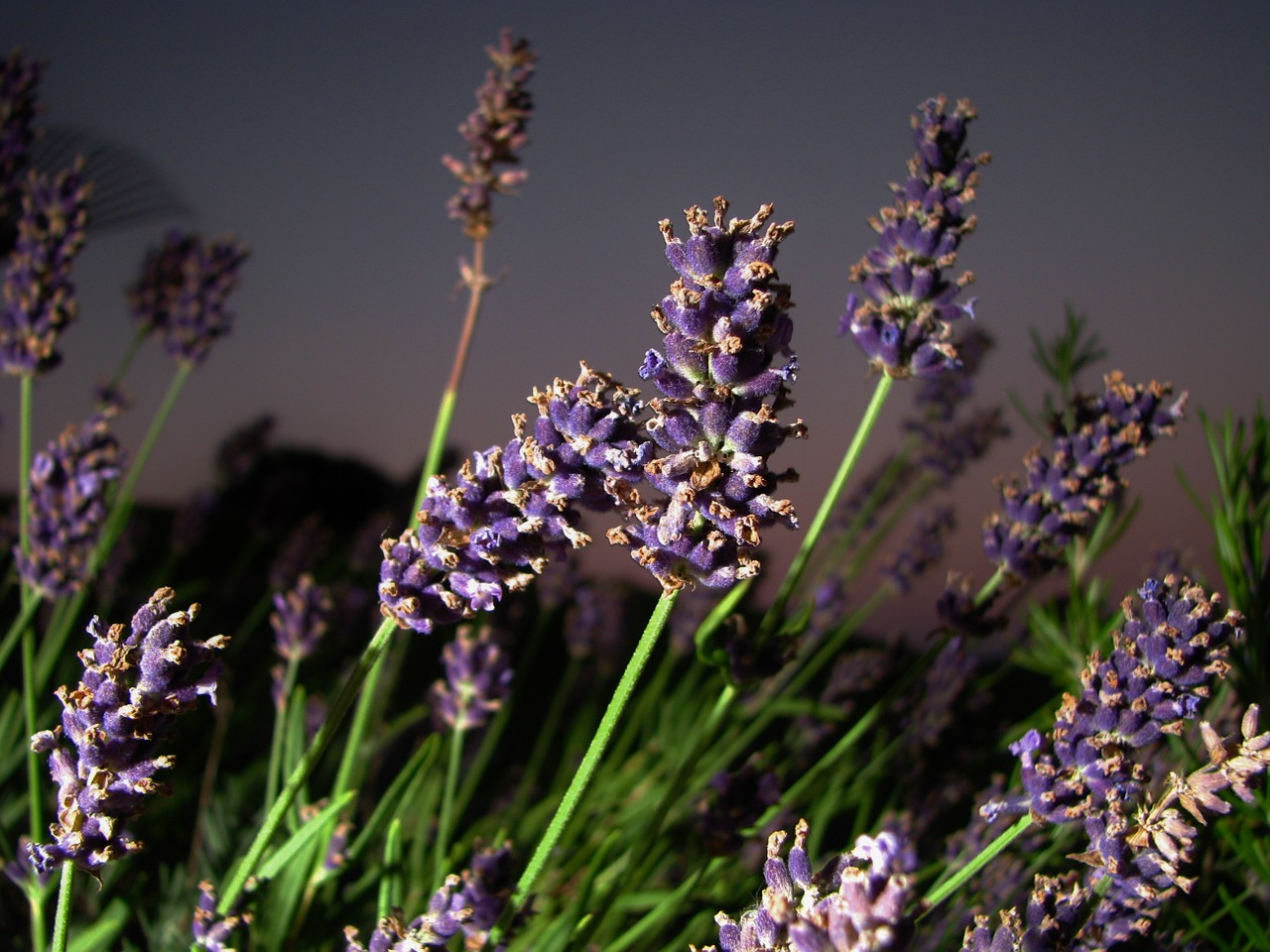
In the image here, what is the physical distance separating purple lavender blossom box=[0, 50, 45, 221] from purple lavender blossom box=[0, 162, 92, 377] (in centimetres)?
7

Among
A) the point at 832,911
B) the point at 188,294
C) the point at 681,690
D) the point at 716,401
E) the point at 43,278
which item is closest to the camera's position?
the point at 832,911

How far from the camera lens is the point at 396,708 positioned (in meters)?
1.51

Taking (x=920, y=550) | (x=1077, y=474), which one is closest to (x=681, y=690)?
(x=920, y=550)

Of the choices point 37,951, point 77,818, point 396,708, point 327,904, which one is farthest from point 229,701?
point 77,818

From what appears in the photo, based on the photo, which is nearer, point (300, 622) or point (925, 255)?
point (925, 255)

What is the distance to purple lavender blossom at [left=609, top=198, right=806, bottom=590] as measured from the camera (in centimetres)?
38

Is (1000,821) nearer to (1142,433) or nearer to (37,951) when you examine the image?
(1142,433)

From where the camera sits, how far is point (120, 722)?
1.13 feet

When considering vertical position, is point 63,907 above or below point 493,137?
below

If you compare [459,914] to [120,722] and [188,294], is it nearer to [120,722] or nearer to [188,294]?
[120,722]

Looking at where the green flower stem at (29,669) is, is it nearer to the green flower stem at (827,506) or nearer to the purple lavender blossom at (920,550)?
the green flower stem at (827,506)

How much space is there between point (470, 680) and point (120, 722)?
Answer: 412 millimetres

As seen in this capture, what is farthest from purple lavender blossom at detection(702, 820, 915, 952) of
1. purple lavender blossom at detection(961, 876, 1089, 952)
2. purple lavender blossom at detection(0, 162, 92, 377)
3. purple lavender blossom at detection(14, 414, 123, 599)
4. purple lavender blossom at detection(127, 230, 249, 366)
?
purple lavender blossom at detection(127, 230, 249, 366)

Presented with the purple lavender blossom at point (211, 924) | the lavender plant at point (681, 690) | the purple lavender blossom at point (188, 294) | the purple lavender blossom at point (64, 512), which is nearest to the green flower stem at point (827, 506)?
the lavender plant at point (681, 690)
